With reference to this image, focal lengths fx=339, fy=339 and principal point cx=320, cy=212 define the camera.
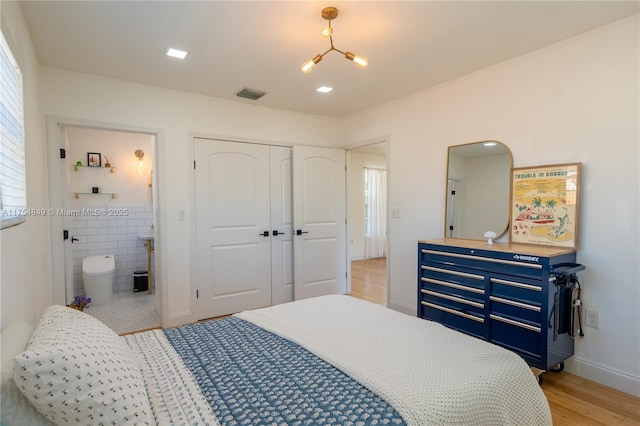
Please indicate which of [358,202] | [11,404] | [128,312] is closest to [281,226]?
[128,312]

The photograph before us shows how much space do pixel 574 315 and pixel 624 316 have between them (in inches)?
10.5

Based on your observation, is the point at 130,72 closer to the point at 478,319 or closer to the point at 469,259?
the point at 469,259

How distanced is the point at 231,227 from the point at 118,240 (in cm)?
208

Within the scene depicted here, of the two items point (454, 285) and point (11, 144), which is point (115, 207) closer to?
point (11, 144)

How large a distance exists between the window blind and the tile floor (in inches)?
78.7

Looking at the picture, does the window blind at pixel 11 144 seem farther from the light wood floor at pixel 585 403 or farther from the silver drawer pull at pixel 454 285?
the light wood floor at pixel 585 403

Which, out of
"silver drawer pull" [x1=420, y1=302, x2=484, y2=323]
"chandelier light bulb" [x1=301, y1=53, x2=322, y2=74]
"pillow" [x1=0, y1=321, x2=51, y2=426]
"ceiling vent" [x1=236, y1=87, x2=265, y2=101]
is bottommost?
"silver drawer pull" [x1=420, y1=302, x2=484, y2=323]

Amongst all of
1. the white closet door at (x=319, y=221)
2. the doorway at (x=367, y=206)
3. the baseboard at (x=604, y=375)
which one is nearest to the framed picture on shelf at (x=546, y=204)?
the baseboard at (x=604, y=375)

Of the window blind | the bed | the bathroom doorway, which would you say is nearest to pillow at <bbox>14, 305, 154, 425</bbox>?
the bed

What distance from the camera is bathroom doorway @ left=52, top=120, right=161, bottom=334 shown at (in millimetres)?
4516

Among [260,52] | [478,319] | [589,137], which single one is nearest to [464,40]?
[589,137]

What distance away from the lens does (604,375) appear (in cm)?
231

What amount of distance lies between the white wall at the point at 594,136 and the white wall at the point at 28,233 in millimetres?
3208

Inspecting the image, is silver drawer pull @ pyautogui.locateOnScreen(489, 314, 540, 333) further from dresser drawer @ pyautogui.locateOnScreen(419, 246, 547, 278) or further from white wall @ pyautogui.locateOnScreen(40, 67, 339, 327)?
white wall @ pyautogui.locateOnScreen(40, 67, 339, 327)
